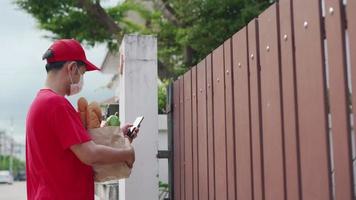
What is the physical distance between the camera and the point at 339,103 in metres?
1.88

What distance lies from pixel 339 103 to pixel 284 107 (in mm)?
446

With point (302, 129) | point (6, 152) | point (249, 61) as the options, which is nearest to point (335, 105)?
point (302, 129)

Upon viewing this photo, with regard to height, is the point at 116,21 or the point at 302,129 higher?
the point at 116,21

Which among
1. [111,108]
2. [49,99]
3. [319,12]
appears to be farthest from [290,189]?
[111,108]

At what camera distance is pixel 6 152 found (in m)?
92.4

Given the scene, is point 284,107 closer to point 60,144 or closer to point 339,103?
point 339,103

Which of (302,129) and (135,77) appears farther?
(135,77)

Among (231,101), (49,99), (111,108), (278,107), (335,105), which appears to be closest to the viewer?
(335,105)

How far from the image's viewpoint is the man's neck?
2.73m

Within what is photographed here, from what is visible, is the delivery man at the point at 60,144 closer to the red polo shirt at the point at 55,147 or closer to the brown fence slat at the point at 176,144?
the red polo shirt at the point at 55,147

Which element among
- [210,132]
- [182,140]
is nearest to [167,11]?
[182,140]

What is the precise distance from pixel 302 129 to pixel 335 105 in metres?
0.27

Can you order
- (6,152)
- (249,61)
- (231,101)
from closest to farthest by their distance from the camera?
(249,61) → (231,101) → (6,152)

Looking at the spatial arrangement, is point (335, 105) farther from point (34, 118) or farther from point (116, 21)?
point (116, 21)
